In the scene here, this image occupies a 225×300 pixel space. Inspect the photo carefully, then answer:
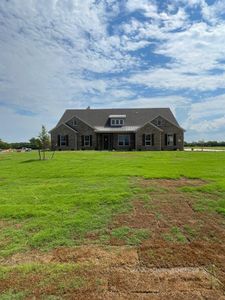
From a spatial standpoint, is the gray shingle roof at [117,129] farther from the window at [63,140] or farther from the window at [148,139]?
the window at [63,140]

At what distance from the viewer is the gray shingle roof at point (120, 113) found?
140 ft

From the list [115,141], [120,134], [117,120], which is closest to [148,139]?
[120,134]

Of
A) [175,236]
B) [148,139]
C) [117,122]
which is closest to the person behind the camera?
[175,236]

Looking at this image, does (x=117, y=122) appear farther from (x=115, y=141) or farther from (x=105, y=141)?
(x=105, y=141)

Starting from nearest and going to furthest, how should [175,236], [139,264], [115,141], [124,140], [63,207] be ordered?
[139,264]
[175,236]
[63,207]
[124,140]
[115,141]

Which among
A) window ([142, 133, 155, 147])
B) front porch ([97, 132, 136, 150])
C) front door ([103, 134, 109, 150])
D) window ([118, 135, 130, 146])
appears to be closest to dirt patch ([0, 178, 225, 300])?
window ([142, 133, 155, 147])

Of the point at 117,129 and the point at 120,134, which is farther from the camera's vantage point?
the point at 120,134

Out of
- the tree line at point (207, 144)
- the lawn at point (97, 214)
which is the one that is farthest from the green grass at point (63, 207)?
the tree line at point (207, 144)

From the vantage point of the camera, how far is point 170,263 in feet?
14.6

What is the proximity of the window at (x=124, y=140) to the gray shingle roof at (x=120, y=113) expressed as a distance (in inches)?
91.0

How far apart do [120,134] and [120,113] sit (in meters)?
4.74

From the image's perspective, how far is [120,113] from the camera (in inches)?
1751

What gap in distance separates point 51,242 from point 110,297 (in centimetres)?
195

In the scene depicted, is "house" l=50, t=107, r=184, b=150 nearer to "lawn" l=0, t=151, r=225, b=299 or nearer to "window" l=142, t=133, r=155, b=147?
"window" l=142, t=133, r=155, b=147
